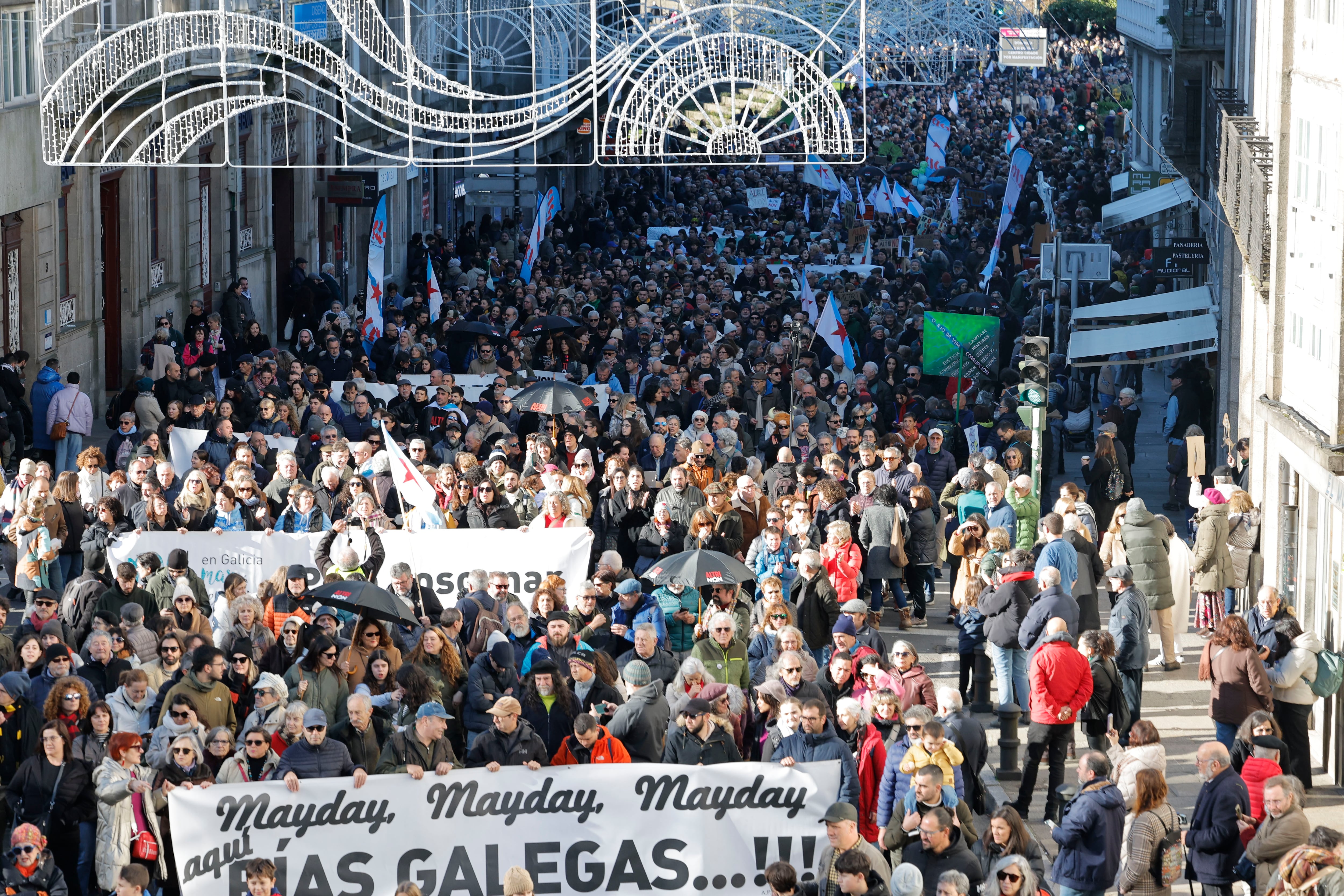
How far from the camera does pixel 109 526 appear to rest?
16.6 meters

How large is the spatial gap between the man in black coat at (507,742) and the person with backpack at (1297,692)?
5090mm

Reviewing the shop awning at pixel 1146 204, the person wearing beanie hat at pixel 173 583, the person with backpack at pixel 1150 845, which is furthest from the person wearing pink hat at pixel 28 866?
the shop awning at pixel 1146 204

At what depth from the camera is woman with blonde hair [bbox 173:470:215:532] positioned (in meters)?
17.3

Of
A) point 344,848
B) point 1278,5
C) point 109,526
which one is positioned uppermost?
point 1278,5

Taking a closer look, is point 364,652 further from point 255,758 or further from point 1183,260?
point 1183,260

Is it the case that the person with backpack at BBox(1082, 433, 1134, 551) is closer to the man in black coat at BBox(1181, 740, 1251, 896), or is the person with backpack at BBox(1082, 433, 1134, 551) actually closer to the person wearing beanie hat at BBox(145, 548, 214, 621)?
the person wearing beanie hat at BBox(145, 548, 214, 621)

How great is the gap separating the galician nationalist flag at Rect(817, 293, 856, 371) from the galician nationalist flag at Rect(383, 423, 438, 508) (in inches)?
429

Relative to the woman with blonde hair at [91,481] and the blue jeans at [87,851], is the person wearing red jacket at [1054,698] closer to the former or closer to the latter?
the blue jeans at [87,851]

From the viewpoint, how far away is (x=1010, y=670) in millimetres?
15320

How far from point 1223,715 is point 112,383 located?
2011 cm

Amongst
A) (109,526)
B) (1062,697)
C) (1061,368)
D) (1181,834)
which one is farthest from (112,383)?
(1181,834)

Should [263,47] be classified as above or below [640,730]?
above

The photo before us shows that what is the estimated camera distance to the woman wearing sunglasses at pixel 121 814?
11234 mm

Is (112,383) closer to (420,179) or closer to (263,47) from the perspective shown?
(263,47)
